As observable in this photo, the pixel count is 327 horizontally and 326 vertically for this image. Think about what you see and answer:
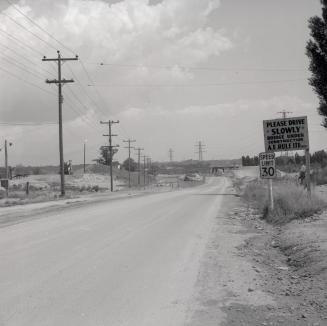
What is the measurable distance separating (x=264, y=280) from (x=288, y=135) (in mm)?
12290

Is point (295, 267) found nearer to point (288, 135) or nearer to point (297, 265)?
point (297, 265)

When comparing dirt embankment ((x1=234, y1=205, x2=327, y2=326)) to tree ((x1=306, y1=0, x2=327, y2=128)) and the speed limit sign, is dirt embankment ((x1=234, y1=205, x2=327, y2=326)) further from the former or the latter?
tree ((x1=306, y1=0, x2=327, y2=128))

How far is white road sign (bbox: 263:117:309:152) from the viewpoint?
20.2 m

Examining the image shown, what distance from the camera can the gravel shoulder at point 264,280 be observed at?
6422 millimetres

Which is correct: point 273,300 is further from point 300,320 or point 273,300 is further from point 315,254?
point 315,254

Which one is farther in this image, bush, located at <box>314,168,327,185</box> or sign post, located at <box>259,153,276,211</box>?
bush, located at <box>314,168,327,185</box>

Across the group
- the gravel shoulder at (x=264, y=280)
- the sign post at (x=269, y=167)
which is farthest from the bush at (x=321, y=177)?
the gravel shoulder at (x=264, y=280)

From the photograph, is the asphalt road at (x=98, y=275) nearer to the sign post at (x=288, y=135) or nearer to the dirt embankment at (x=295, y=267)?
the dirt embankment at (x=295, y=267)

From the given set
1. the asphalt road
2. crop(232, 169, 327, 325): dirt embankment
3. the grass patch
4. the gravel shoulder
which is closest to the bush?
the grass patch

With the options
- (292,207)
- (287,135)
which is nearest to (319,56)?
(287,135)

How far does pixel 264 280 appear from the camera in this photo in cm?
864

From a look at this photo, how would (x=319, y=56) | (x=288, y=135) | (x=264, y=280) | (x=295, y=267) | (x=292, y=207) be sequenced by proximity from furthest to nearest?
(x=319, y=56) < (x=288, y=135) < (x=292, y=207) < (x=295, y=267) < (x=264, y=280)

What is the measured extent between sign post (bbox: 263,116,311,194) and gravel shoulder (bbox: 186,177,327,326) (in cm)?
574

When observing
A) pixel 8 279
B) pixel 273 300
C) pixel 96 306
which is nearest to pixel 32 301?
pixel 96 306
